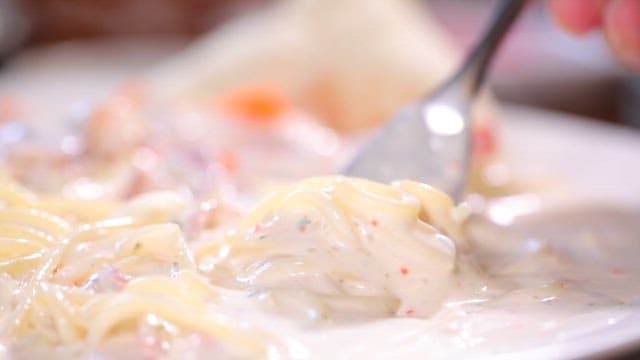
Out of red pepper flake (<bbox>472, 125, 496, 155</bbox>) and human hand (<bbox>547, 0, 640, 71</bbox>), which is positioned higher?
human hand (<bbox>547, 0, 640, 71</bbox>)

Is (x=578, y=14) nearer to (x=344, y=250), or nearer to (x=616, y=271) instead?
(x=616, y=271)

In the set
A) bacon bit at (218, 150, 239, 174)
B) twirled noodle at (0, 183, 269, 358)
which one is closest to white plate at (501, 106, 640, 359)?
bacon bit at (218, 150, 239, 174)

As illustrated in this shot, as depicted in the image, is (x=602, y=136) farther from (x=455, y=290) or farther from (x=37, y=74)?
(x=37, y=74)

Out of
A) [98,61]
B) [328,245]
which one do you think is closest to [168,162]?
[328,245]

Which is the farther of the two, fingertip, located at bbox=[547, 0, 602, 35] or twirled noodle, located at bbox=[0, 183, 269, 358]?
A: fingertip, located at bbox=[547, 0, 602, 35]

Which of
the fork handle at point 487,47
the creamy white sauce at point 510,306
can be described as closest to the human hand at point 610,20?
the fork handle at point 487,47

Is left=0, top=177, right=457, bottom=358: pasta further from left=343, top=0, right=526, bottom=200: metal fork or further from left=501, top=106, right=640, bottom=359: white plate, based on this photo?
left=501, top=106, right=640, bottom=359: white plate

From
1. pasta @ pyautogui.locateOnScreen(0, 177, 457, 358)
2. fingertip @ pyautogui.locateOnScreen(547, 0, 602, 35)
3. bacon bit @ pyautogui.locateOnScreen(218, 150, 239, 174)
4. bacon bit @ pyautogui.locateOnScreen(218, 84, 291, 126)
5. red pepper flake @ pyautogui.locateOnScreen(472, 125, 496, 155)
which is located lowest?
pasta @ pyautogui.locateOnScreen(0, 177, 457, 358)

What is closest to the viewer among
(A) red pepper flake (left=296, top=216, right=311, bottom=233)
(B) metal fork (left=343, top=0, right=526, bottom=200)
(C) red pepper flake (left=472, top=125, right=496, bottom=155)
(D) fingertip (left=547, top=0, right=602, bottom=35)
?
(A) red pepper flake (left=296, top=216, right=311, bottom=233)
